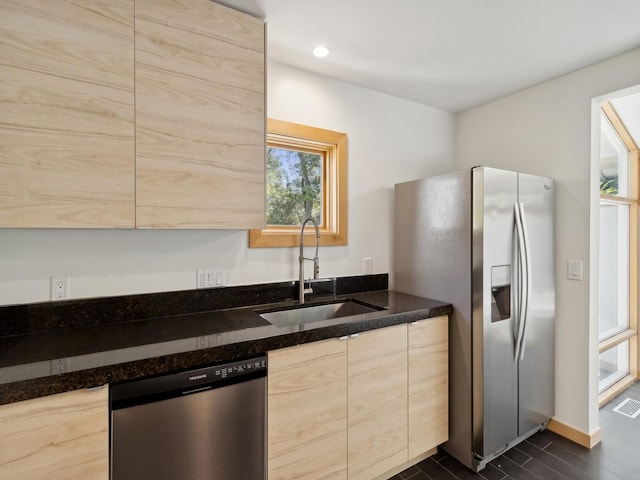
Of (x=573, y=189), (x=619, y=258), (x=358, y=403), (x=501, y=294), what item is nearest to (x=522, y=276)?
(x=501, y=294)

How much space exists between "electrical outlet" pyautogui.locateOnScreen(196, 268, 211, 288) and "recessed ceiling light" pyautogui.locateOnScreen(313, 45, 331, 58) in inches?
56.8

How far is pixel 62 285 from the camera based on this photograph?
4.89 ft

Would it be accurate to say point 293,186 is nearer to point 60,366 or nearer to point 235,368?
point 235,368

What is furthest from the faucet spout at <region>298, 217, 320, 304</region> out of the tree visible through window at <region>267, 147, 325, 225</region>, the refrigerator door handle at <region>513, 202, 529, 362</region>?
the refrigerator door handle at <region>513, 202, 529, 362</region>

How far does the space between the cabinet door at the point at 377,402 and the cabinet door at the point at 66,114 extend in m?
1.27

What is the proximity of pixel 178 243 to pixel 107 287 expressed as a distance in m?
0.39

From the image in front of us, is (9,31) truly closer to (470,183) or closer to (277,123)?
(277,123)

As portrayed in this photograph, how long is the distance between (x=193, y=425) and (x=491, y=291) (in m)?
1.69

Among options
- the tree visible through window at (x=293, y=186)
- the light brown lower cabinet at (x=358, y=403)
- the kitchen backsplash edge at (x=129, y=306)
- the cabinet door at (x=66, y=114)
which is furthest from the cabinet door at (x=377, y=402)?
the cabinet door at (x=66, y=114)

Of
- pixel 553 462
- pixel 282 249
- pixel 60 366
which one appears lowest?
pixel 553 462

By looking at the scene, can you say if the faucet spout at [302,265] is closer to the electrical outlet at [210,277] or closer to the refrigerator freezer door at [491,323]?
the electrical outlet at [210,277]

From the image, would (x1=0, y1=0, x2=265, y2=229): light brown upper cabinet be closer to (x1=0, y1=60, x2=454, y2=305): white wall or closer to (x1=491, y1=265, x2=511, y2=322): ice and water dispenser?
(x1=0, y1=60, x2=454, y2=305): white wall

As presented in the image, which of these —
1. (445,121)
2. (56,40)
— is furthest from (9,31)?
(445,121)

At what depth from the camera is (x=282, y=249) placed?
2.10 metres
